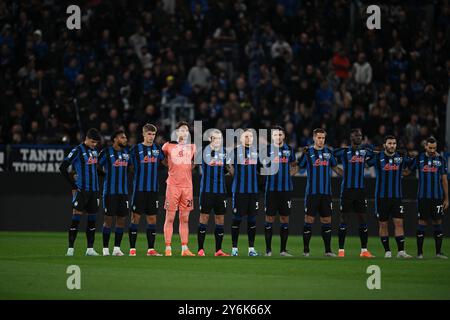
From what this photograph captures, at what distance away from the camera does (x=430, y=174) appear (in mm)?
18391

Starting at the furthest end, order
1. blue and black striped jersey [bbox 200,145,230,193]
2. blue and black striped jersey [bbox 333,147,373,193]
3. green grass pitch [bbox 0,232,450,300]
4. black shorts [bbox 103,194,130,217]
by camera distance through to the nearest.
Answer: blue and black striped jersey [bbox 333,147,373,193] < blue and black striped jersey [bbox 200,145,230,193] < black shorts [bbox 103,194,130,217] < green grass pitch [bbox 0,232,450,300]

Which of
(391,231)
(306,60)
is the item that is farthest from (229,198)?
(306,60)

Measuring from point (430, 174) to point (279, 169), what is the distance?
2.67 meters

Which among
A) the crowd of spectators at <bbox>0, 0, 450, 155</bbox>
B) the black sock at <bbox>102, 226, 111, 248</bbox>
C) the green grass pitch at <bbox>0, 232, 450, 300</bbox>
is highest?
the crowd of spectators at <bbox>0, 0, 450, 155</bbox>

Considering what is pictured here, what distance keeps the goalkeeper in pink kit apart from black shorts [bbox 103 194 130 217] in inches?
28.7

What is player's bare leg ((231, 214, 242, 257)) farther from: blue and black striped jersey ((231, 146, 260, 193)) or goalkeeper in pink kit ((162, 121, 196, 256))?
goalkeeper in pink kit ((162, 121, 196, 256))

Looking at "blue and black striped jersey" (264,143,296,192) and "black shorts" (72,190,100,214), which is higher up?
"blue and black striped jersey" (264,143,296,192)

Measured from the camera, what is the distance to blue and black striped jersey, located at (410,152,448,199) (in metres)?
18.3

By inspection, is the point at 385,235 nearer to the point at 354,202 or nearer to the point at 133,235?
the point at 354,202

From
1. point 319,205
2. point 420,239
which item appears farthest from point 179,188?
point 420,239

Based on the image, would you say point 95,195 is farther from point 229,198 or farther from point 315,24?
point 315,24

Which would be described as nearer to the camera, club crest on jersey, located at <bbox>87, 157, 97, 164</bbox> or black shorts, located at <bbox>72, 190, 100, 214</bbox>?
black shorts, located at <bbox>72, 190, 100, 214</bbox>

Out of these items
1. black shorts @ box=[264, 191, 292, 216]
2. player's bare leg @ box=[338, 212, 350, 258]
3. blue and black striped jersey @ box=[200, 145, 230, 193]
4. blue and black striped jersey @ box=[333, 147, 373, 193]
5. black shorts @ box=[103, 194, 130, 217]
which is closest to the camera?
black shorts @ box=[103, 194, 130, 217]

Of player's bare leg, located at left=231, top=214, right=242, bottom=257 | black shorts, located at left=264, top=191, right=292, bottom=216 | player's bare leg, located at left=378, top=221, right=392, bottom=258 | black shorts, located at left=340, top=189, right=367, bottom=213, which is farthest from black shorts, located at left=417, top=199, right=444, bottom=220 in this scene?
player's bare leg, located at left=231, top=214, right=242, bottom=257
